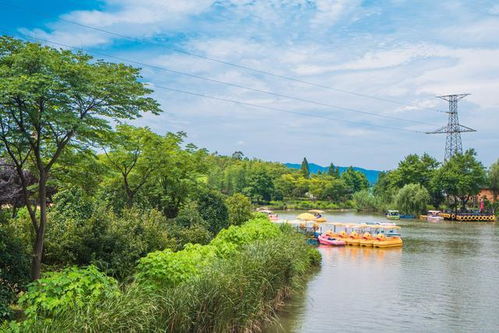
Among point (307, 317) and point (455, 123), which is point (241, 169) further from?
point (307, 317)

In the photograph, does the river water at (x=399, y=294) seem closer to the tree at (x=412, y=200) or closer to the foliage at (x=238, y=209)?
the foliage at (x=238, y=209)

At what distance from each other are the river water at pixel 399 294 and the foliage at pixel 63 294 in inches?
206

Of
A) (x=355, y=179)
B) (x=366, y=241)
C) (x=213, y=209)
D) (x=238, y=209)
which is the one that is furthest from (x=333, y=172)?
(x=213, y=209)

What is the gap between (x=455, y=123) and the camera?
3078 inches

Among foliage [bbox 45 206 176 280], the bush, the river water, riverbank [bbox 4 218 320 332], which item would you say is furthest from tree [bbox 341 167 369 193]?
foliage [bbox 45 206 176 280]

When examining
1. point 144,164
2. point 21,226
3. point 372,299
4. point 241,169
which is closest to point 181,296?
point 21,226

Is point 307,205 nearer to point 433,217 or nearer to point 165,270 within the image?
point 433,217

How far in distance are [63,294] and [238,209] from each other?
22.0 metres

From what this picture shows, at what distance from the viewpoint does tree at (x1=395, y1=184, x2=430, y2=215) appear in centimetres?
6793

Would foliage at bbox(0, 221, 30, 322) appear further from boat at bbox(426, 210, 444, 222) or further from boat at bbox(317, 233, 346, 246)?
boat at bbox(426, 210, 444, 222)

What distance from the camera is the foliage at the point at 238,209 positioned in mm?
28516

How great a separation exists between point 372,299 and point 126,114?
1098 centimetres

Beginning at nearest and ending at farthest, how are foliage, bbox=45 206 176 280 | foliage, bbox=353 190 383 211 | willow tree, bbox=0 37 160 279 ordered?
1. willow tree, bbox=0 37 160 279
2. foliage, bbox=45 206 176 280
3. foliage, bbox=353 190 383 211

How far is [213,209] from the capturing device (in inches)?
927
